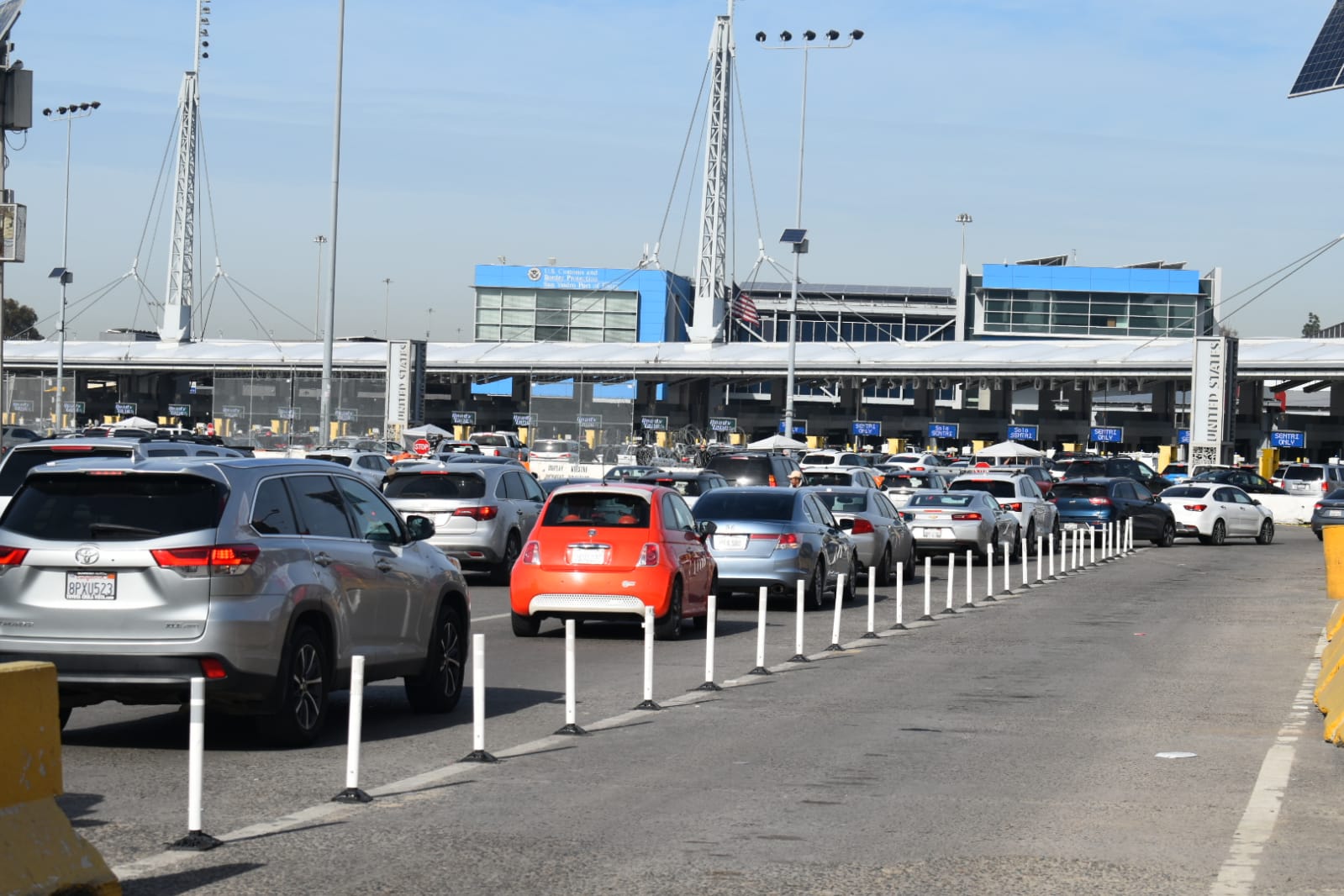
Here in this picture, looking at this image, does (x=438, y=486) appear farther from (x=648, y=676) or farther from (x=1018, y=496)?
(x=1018, y=496)

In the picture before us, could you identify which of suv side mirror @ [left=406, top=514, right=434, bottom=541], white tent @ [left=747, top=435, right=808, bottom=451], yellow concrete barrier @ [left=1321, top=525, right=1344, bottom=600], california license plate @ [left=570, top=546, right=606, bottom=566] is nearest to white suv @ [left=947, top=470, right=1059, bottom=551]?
yellow concrete barrier @ [left=1321, top=525, right=1344, bottom=600]

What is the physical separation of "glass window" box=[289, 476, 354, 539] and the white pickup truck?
45436mm

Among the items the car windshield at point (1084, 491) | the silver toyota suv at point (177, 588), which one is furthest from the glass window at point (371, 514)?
the car windshield at point (1084, 491)

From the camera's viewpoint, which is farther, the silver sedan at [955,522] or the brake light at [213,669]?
the silver sedan at [955,522]

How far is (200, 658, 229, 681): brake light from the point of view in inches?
389

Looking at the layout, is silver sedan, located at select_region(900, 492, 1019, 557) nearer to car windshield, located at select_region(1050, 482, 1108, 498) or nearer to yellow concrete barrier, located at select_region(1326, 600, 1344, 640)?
car windshield, located at select_region(1050, 482, 1108, 498)

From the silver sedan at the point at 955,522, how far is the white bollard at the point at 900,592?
3.78 metres

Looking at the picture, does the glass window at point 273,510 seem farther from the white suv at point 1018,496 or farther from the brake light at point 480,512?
the white suv at point 1018,496

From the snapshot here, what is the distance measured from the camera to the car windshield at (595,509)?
59.5ft

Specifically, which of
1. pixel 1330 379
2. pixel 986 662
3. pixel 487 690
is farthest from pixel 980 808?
pixel 1330 379

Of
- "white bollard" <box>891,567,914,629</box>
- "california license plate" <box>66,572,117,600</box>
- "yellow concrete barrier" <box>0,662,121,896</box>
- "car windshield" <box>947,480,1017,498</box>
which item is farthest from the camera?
"car windshield" <box>947,480,1017,498</box>

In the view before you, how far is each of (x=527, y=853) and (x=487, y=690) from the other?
615cm

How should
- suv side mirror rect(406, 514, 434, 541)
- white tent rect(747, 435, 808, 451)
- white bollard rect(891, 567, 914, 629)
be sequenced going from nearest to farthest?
suv side mirror rect(406, 514, 434, 541) → white bollard rect(891, 567, 914, 629) → white tent rect(747, 435, 808, 451)

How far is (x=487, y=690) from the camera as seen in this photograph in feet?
45.4
